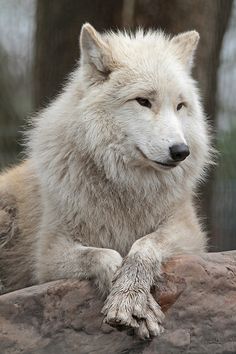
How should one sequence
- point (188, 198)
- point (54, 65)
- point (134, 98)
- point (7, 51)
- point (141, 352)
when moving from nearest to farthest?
point (141, 352)
point (134, 98)
point (188, 198)
point (54, 65)
point (7, 51)

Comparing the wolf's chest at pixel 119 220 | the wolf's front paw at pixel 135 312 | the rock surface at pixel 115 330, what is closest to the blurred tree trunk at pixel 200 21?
the wolf's chest at pixel 119 220

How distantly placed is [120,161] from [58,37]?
10.3ft

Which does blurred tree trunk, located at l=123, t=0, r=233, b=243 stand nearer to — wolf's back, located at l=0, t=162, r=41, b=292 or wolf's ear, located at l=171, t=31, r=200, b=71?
wolf's ear, located at l=171, t=31, r=200, b=71

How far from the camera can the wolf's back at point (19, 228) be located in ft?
18.6

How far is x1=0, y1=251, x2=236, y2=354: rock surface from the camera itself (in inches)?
172

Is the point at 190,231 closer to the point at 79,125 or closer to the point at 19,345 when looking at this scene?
the point at 79,125

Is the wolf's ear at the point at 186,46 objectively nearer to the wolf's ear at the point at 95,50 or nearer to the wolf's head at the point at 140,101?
the wolf's head at the point at 140,101

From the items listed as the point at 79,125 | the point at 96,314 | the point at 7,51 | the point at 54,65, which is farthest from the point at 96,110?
the point at 7,51

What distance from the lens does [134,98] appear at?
4.91 meters

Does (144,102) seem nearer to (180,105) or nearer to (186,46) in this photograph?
(180,105)

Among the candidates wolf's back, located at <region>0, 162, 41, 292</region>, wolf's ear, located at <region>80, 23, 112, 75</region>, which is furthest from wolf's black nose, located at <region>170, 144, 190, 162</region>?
wolf's back, located at <region>0, 162, 41, 292</region>

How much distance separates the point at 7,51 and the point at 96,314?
4494 mm

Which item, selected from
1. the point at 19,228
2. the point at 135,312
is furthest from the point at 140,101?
the point at 19,228

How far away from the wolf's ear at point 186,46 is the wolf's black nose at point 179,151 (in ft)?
3.15
